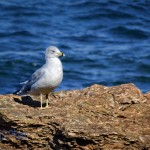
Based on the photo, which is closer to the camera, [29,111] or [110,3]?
[29,111]

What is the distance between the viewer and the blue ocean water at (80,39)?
53.7 ft

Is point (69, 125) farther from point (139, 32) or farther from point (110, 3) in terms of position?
point (110, 3)

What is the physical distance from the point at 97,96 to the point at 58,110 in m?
0.59

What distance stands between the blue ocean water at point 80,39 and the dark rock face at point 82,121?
22.0 ft

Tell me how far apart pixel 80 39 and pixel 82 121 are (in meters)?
12.7

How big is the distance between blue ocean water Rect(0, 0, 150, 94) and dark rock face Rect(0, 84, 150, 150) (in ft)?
22.0

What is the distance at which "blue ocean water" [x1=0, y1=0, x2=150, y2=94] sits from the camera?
16.4 meters

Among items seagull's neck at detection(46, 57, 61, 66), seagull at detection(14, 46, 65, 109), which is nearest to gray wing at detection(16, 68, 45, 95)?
seagull at detection(14, 46, 65, 109)

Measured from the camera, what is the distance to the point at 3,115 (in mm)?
7156

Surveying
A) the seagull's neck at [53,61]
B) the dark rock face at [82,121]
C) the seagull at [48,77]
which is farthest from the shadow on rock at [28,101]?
the seagull's neck at [53,61]

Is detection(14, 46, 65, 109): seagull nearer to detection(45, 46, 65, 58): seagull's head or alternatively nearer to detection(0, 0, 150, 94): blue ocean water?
detection(45, 46, 65, 58): seagull's head

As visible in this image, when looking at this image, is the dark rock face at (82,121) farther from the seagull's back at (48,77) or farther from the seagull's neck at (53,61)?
the seagull's neck at (53,61)

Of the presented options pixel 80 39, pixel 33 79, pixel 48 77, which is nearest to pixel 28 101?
pixel 33 79

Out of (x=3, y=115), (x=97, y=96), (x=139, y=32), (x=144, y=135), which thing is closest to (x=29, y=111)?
(x=3, y=115)
